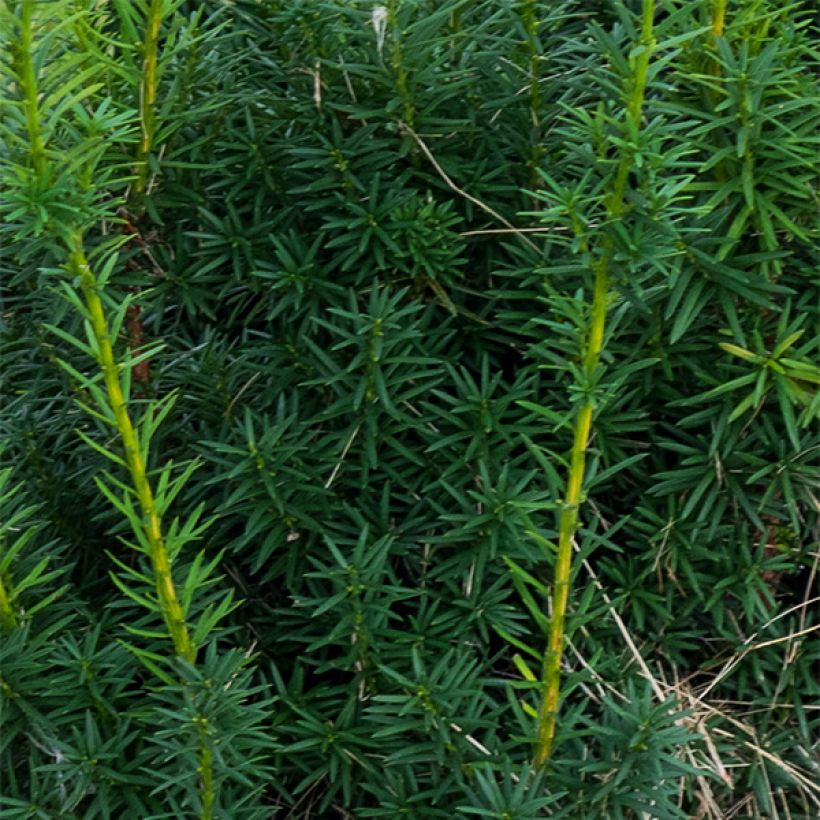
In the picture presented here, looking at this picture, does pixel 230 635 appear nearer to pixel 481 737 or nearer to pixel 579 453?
pixel 481 737

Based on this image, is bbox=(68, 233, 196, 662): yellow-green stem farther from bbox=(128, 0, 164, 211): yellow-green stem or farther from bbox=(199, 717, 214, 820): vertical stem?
bbox=(128, 0, 164, 211): yellow-green stem

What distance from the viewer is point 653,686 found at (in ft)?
3.79

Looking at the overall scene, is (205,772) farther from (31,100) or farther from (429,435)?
(31,100)

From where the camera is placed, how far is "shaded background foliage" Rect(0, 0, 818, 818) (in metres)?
1.09

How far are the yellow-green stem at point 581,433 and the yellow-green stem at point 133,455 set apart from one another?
12.5 inches

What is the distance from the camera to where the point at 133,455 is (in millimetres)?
943

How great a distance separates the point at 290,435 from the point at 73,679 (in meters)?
0.31

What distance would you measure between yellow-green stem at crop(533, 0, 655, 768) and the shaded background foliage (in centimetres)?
2

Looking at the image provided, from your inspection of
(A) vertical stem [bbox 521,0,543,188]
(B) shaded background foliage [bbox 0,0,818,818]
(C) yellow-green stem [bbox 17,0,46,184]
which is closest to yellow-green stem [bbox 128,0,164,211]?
(B) shaded background foliage [bbox 0,0,818,818]

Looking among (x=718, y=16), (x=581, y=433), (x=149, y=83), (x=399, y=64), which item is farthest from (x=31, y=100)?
(x=718, y=16)

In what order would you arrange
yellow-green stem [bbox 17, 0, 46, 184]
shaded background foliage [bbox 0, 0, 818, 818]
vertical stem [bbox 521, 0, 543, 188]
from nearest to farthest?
yellow-green stem [bbox 17, 0, 46, 184] → shaded background foliage [bbox 0, 0, 818, 818] → vertical stem [bbox 521, 0, 543, 188]

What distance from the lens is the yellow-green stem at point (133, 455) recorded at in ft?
3.00

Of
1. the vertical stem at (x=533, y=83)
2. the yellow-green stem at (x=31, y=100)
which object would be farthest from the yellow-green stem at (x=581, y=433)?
the yellow-green stem at (x=31, y=100)

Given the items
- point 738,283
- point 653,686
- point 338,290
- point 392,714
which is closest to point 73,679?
point 392,714
